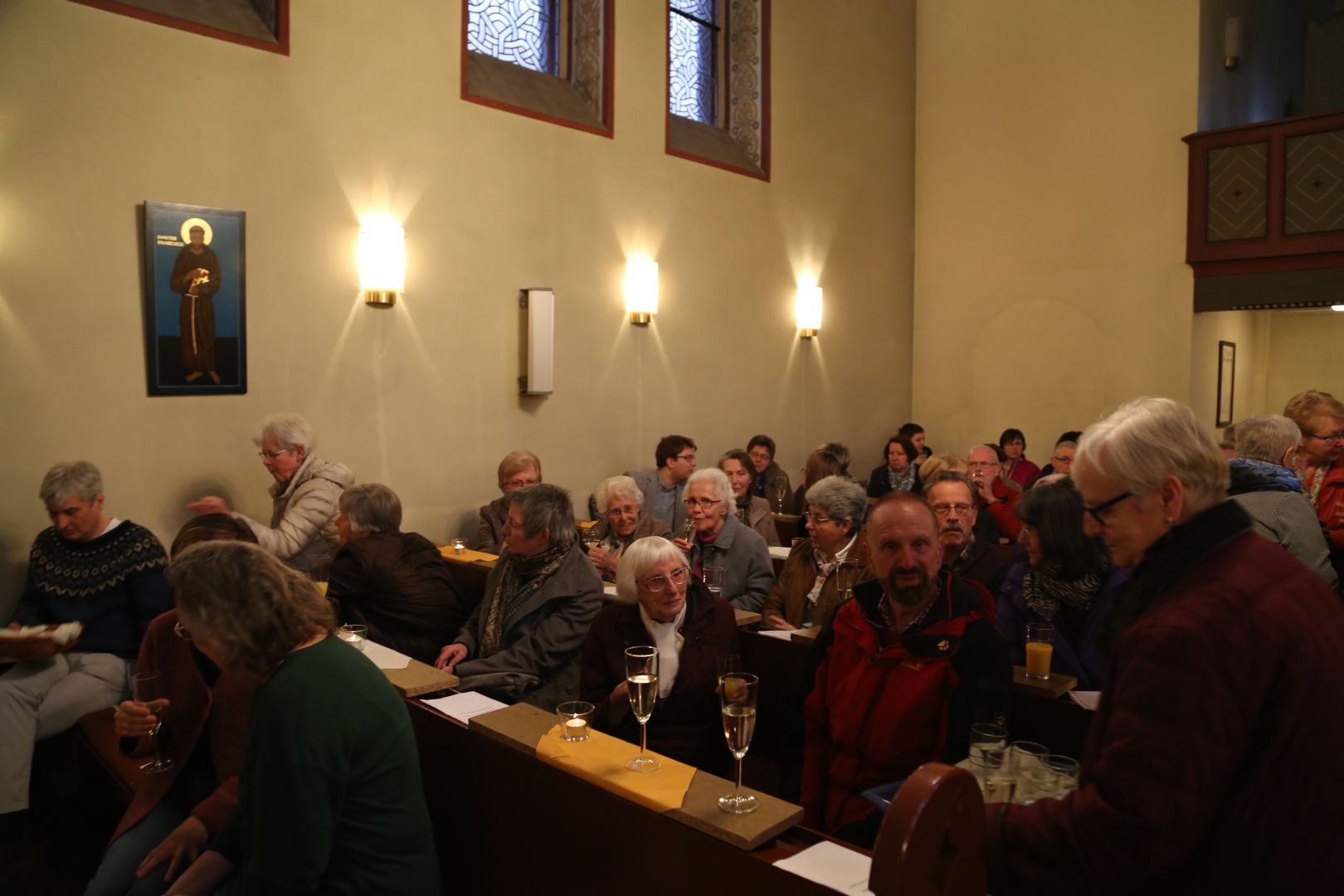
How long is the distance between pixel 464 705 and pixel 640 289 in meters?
4.73

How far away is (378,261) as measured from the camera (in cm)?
553

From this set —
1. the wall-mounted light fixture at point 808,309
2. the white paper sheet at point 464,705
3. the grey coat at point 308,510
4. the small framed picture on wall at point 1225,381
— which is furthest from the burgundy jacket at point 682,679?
the small framed picture on wall at point 1225,381

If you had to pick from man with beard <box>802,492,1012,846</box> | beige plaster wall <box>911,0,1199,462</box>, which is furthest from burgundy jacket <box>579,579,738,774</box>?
beige plaster wall <box>911,0,1199,462</box>

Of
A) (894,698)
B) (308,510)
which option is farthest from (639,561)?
(308,510)

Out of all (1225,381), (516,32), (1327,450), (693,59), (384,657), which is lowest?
(384,657)

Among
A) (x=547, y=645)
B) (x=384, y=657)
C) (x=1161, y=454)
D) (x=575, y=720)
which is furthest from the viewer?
(x=547, y=645)

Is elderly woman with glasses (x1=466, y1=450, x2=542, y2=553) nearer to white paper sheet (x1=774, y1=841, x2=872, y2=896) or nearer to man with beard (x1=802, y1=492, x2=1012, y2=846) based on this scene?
man with beard (x1=802, y1=492, x2=1012, y2=846)

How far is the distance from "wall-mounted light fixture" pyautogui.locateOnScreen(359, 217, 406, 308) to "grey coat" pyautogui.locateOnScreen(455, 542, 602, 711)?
276 cm

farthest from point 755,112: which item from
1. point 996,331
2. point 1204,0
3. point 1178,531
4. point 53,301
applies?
point 1178,531

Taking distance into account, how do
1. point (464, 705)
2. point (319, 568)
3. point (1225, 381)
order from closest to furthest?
point (464, 705)
point (319, 568)
point (1225, 381)

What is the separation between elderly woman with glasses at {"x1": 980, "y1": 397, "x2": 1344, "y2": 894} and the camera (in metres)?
1.28

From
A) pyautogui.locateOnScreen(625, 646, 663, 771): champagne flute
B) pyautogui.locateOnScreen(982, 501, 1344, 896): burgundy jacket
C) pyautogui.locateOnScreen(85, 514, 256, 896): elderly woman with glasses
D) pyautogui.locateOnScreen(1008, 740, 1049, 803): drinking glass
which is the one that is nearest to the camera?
pyautogui.locateOnScreen(982, 501, 1344, 896): burgundy jacket

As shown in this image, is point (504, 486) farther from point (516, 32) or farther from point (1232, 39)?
point (1232, 39)

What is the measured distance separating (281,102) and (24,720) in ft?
10.8
